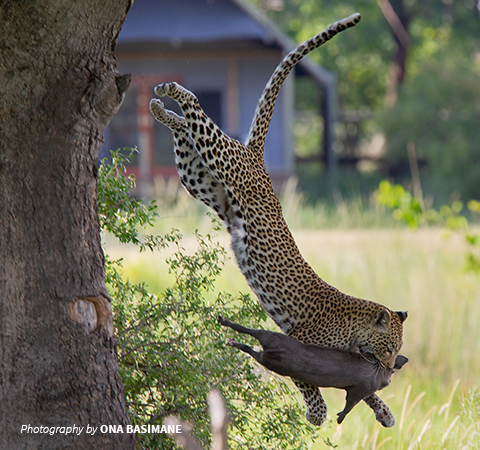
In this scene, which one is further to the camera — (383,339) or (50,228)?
(383,339)

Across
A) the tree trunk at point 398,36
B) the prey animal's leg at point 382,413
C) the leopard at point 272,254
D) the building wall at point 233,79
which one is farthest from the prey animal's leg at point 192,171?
the tree trunk at point 398,36

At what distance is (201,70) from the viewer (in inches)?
731

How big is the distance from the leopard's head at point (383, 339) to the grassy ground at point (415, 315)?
3.48 ft

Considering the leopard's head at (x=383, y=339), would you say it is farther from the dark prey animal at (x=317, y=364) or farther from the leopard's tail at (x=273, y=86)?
the leopard's tail at (x=273, y=86)

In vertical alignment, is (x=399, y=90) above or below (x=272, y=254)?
above

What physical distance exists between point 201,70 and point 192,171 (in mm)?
15586

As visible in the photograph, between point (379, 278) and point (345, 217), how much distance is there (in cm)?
574

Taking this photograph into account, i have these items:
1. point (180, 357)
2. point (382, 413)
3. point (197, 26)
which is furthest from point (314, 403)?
point (197, 26)

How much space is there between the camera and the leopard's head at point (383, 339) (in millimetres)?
3207

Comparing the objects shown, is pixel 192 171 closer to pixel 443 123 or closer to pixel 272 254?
pixel 272 254

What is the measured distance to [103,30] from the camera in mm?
2848

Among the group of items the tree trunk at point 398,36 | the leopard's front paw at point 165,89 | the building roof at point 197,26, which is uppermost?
the tree trunk at point 398,36

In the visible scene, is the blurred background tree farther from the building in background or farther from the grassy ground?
the grassy ground

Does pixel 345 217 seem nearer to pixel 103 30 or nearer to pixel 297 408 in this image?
pixel 297 408
